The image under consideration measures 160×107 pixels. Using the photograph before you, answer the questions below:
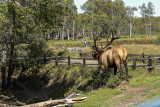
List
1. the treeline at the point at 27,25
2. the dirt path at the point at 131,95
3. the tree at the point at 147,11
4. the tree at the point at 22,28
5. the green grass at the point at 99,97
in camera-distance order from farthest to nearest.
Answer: the tree at the point at 147,11 < the tree at the point at 22,28 < the treeline at the point at 27,25 < the green grass at the point at 99,97 < the dirt path at the point at 131,95

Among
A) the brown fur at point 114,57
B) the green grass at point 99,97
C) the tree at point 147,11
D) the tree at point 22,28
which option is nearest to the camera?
the green grass at point 99,97

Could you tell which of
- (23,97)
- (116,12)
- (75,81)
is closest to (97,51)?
(75,81)

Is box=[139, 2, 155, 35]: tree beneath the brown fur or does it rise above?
above

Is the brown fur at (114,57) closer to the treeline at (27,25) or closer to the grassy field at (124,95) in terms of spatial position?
the treeline at (27,25)

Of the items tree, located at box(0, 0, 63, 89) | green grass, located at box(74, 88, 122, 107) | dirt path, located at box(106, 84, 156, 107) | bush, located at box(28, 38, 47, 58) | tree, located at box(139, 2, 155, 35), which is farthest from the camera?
tree, located at box(139, 2, 155, 35)

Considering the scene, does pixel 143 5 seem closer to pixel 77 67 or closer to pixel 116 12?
pixel 116 12

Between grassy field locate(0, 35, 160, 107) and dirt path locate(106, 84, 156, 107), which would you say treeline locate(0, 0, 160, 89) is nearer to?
grassy field locate(0, 35, 160, 107)

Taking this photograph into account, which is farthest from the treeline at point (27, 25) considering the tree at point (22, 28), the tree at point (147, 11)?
the tree at point (147, 11)

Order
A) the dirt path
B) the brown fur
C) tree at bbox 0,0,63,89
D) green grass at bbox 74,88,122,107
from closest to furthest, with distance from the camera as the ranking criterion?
the dirt path
green grass at bbox 74,88,122,107
the brown fur
tree at bbox 0,0,63,89

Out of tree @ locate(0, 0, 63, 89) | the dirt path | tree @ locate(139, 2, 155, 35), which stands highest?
tree @ locate(139, 2, 155, 35)

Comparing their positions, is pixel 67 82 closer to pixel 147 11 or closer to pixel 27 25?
pixel 27 25

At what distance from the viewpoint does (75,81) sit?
20344 millimetres

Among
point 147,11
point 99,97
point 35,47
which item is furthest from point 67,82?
point 147,11

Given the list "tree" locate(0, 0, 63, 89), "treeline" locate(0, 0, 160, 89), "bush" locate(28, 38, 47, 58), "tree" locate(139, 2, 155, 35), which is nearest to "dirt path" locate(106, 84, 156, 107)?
"treeline" locate(0, 0, 160, 89)
